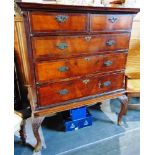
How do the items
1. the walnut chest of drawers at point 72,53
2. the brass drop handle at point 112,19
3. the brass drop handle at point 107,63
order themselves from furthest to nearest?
the brass drop handle at point 107,63 < the brass drop handle at point 112,19 < the walnut chest of drawers at point 72,53

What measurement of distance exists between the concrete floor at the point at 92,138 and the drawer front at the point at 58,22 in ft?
4.04

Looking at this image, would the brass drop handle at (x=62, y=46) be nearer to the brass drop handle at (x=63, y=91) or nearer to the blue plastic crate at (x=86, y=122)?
the brass drop handle at (x=63, y=91)

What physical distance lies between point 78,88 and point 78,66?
0.23 metres

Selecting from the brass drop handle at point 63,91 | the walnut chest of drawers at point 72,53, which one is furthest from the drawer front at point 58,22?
the brass drop handle at point 63,91

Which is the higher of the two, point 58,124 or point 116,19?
point 116,19

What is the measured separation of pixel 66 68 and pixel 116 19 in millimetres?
661

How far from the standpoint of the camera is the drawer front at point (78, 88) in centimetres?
157

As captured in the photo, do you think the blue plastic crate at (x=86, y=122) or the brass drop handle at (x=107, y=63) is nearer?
the brass drop handle at (x=107, y=63)

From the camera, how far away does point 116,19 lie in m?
1.63

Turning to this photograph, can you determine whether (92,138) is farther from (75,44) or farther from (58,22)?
(58,22)

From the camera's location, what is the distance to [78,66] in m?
1.62

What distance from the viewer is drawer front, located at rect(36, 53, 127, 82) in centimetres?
149
